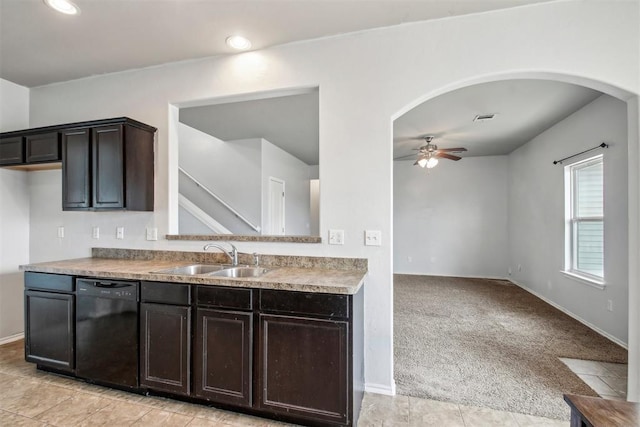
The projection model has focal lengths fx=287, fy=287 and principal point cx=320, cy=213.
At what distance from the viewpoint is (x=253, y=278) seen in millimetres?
1892

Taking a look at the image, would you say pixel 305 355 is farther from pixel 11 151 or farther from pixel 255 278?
pixel 11 151

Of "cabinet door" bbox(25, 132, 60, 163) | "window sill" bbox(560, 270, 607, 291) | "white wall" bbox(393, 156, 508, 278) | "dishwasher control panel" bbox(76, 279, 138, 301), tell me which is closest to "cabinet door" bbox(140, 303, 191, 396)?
"dishwasher control panel" bbox(76, 279, 138, 301)

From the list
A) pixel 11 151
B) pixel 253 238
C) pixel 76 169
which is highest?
pixel 11 151

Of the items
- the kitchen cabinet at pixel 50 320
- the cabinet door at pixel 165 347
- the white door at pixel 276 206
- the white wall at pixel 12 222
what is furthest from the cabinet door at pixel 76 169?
the white door at pixel 276 206

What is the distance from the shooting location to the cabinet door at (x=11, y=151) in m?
2.77

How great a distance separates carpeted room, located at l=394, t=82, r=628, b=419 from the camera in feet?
7.95

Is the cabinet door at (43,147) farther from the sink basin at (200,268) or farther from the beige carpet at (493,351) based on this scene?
the beige carpet at (493,351)

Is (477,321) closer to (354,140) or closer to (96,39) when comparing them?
(354,140)

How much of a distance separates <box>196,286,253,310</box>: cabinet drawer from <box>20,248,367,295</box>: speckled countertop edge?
0.14 feet

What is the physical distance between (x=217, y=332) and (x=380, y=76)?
220 centimetres

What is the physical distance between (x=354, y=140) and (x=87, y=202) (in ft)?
7.97

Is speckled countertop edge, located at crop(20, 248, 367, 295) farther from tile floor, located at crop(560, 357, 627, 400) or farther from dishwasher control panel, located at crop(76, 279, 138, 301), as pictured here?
tile floor, located at crop(560, 357, 627, 400)

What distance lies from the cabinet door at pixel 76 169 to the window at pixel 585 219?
5.48 metres

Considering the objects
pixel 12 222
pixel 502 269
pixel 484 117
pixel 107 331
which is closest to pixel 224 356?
pixel 107 331
